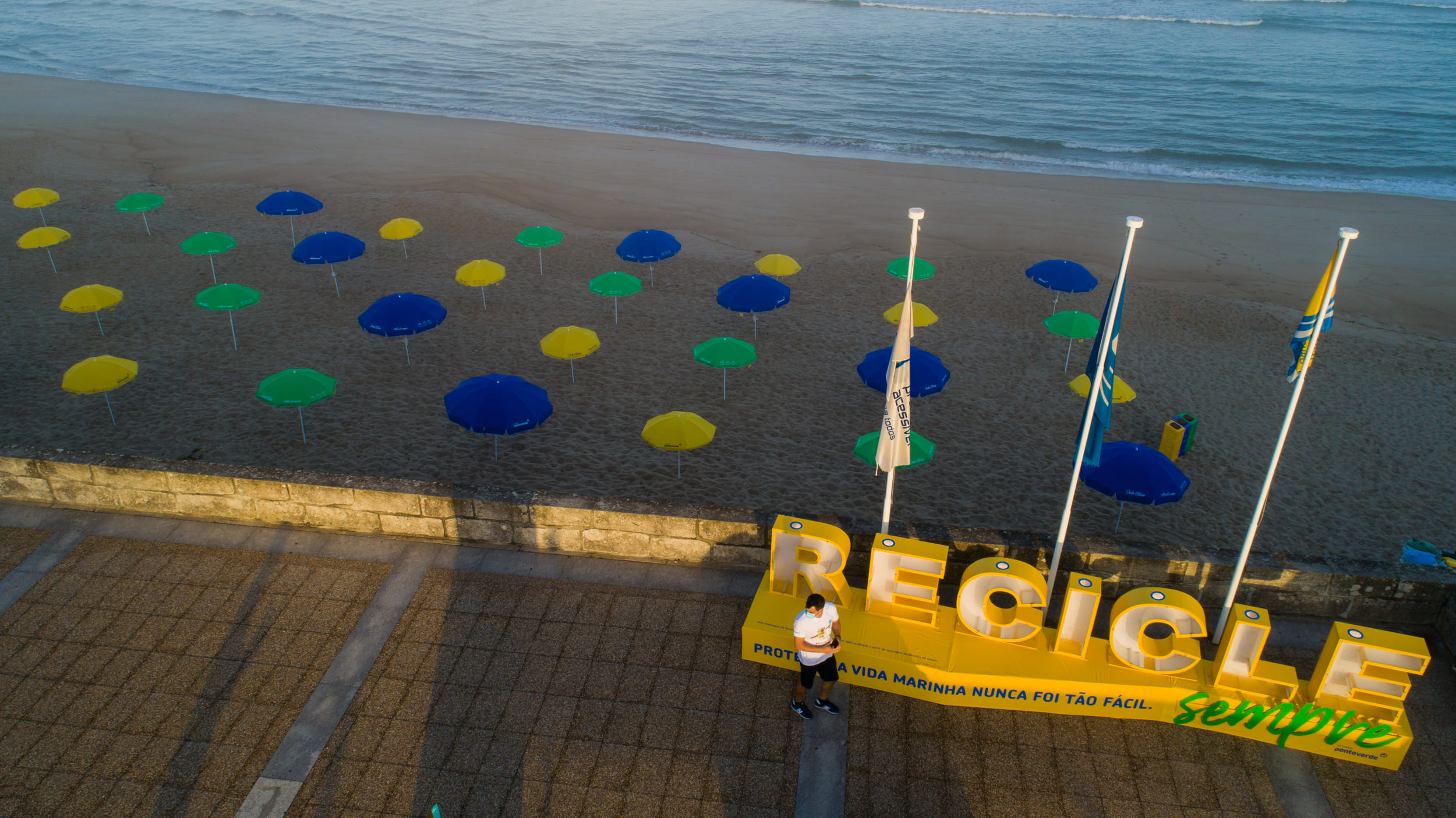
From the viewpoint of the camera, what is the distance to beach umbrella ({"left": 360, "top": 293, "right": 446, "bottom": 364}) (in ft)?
47.3

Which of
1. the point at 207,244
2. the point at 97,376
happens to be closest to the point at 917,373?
the point at 97,376

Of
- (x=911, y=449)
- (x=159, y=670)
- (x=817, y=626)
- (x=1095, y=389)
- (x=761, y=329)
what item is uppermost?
(x=1095, y=389)

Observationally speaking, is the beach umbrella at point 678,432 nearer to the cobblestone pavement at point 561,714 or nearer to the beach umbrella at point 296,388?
the cobblestone pavement at point 561,714

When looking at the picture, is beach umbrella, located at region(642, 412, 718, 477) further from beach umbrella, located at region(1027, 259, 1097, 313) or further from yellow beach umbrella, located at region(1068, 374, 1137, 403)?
beach umbrella, located at region(1027, 259, 1097, 313)

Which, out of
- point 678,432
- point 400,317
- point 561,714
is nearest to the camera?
point 561,714

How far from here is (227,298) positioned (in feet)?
51.0

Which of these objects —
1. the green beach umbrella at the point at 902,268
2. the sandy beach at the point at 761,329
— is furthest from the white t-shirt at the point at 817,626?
the green beach umbrella at the point at 902,268

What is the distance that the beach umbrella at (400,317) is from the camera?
14430 millimetres

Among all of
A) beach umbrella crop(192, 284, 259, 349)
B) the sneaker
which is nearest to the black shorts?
the sneaker

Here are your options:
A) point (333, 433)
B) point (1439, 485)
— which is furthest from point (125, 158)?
point (1439, 485)

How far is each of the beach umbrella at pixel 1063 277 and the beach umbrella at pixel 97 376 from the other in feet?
51.2

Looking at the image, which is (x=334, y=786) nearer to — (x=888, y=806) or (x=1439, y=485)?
(x=888, y=806)

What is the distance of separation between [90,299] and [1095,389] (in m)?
16.4

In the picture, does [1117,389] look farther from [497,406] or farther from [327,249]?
[327,249]
